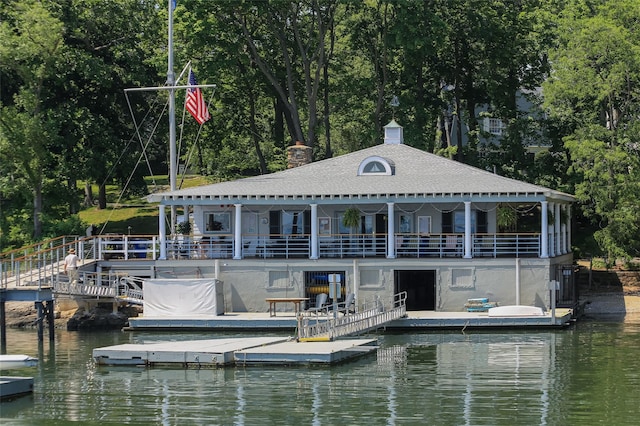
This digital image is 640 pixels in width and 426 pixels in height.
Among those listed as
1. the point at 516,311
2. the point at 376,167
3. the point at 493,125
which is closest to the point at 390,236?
the point at 376,167

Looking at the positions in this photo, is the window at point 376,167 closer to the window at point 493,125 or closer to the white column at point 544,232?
the white column at point 544,232

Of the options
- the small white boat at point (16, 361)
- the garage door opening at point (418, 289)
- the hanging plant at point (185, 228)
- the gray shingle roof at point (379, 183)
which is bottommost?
the small white boat at point (16, 361)

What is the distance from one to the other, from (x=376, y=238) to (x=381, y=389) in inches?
711

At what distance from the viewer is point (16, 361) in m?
35.8

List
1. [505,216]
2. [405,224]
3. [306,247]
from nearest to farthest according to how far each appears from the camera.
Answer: [505,216], [306,247], [405,224]

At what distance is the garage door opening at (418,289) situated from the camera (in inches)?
1937

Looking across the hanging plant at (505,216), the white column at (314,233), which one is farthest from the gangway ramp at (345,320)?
the hanging plant at (505,216)

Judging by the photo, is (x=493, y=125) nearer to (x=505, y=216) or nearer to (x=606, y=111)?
(x=606, y=111)

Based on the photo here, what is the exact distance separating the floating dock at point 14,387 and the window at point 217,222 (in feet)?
66.5

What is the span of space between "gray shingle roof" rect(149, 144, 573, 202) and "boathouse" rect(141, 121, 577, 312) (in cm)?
5

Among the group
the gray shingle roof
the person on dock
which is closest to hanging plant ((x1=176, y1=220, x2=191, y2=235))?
the gray shingle roof

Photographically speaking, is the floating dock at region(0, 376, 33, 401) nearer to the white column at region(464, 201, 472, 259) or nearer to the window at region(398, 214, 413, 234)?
the white column at region(464, 201, 472, 259)

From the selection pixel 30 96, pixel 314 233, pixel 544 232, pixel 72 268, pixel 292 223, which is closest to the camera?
pixel 72 268

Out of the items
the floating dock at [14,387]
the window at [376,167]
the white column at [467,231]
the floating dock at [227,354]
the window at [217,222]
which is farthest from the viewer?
the window at [217,222]
